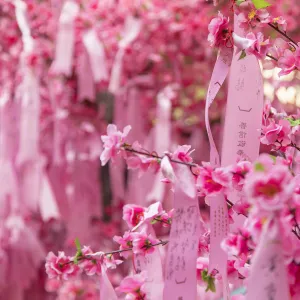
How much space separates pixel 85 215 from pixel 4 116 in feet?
1.49

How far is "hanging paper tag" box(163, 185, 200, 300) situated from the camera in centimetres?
55

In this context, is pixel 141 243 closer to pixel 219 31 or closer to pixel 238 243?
pixel 238 243

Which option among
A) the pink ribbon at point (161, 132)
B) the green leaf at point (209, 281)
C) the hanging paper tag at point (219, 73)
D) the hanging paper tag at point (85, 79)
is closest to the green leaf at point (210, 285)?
the green leaf at point (209, 281)

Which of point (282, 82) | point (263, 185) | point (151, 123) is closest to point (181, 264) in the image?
point (263, 185)

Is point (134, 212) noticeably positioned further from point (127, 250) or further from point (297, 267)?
point (297, 267)

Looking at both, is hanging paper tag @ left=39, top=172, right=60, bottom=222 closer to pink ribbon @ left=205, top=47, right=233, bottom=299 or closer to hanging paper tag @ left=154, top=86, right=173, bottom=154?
hanging paper tag @ left=154, top=86, right=173, bottom=154

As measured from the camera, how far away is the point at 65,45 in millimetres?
1572

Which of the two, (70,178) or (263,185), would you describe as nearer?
(263,185)

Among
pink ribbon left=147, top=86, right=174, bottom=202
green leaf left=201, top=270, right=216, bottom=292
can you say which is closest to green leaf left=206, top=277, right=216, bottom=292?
green leaf left=201, top=270, right=216, bottom=292

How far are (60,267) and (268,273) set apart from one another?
27 centimetres

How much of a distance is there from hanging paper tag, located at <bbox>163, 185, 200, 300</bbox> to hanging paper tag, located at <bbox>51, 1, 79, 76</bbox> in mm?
1074

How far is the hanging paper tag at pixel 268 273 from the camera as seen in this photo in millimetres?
410

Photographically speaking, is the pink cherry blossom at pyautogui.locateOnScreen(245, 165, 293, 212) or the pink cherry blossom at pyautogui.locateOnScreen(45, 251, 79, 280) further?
the pink cherry blossom at pyautogui.locateOnScreen(45, 251, 79, 280)

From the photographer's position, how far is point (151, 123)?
199cm
